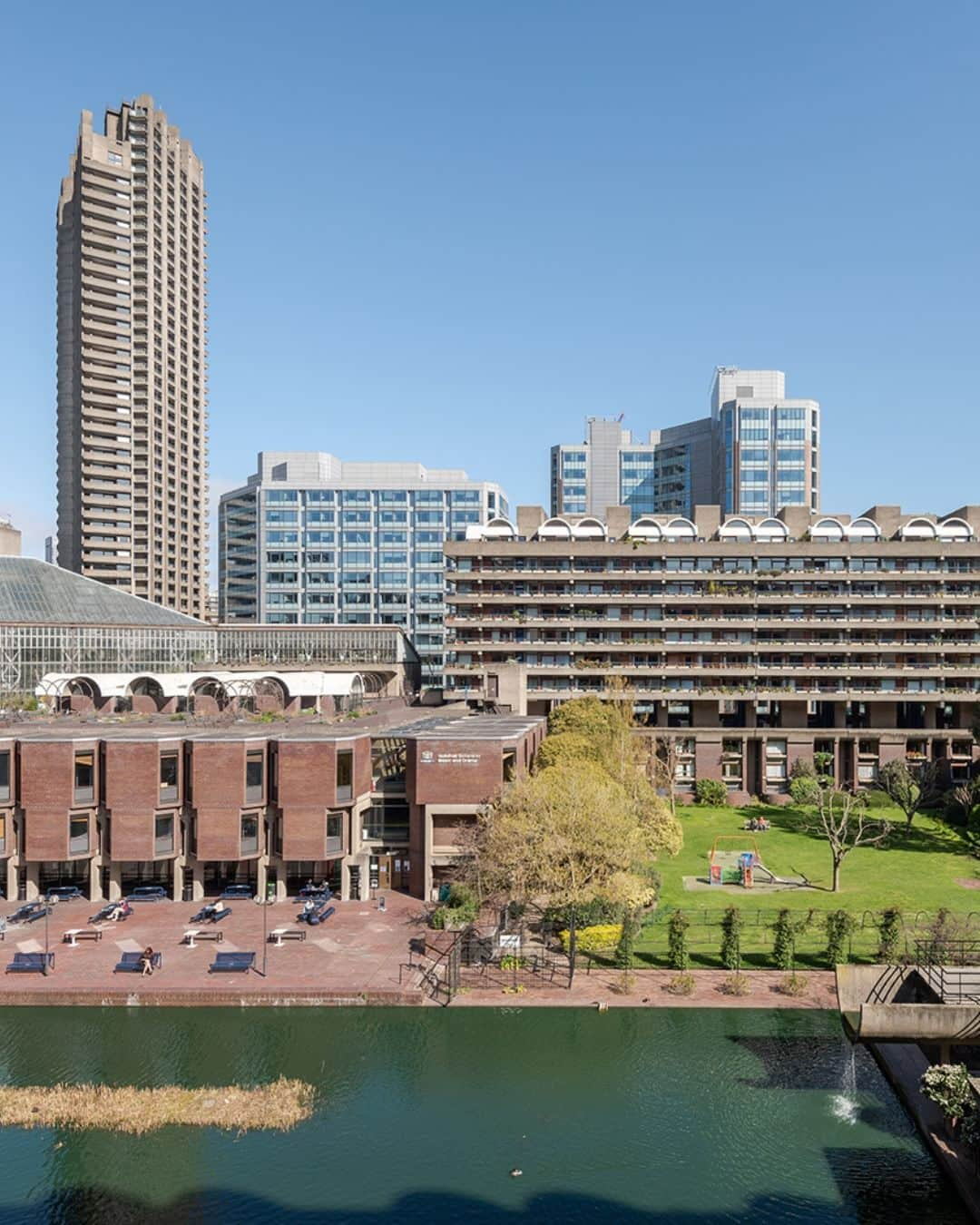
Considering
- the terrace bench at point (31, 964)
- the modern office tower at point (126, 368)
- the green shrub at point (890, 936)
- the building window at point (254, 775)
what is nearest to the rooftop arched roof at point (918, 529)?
the green shrub at point (890, 936)

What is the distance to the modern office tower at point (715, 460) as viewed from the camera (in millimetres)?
149000

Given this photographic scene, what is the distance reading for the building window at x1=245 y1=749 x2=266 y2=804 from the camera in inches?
2133

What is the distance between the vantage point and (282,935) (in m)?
47.4

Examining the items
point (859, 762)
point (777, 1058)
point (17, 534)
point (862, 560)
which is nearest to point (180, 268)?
point (17, 534)

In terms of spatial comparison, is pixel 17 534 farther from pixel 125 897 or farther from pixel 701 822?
pixel 701 822

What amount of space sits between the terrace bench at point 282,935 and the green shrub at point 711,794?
50224 mm

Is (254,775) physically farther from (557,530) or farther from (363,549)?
(363,549)

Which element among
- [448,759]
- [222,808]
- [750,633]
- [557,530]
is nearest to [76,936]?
[222,808]

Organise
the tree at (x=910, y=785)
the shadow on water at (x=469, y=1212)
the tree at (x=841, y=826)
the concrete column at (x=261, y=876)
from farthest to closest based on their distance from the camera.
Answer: the tree at (x=910, y=785), the tree at (x=841, y=826), the concrete column at (x=261, y=876), the shadow on water at (x=469, y=1212)

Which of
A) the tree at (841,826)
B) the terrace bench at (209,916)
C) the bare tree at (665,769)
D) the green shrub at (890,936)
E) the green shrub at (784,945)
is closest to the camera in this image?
the green shrub at (890,936)

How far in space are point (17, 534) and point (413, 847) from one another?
7812 centimetres

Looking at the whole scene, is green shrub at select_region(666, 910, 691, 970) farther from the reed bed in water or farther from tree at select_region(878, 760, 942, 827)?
tree at select_region(878, 760, 942, 827)

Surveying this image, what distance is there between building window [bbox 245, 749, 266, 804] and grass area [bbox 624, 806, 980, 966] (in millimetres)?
23213

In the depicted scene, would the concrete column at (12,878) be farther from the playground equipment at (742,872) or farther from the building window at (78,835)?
the playground equipment at (742,872)
